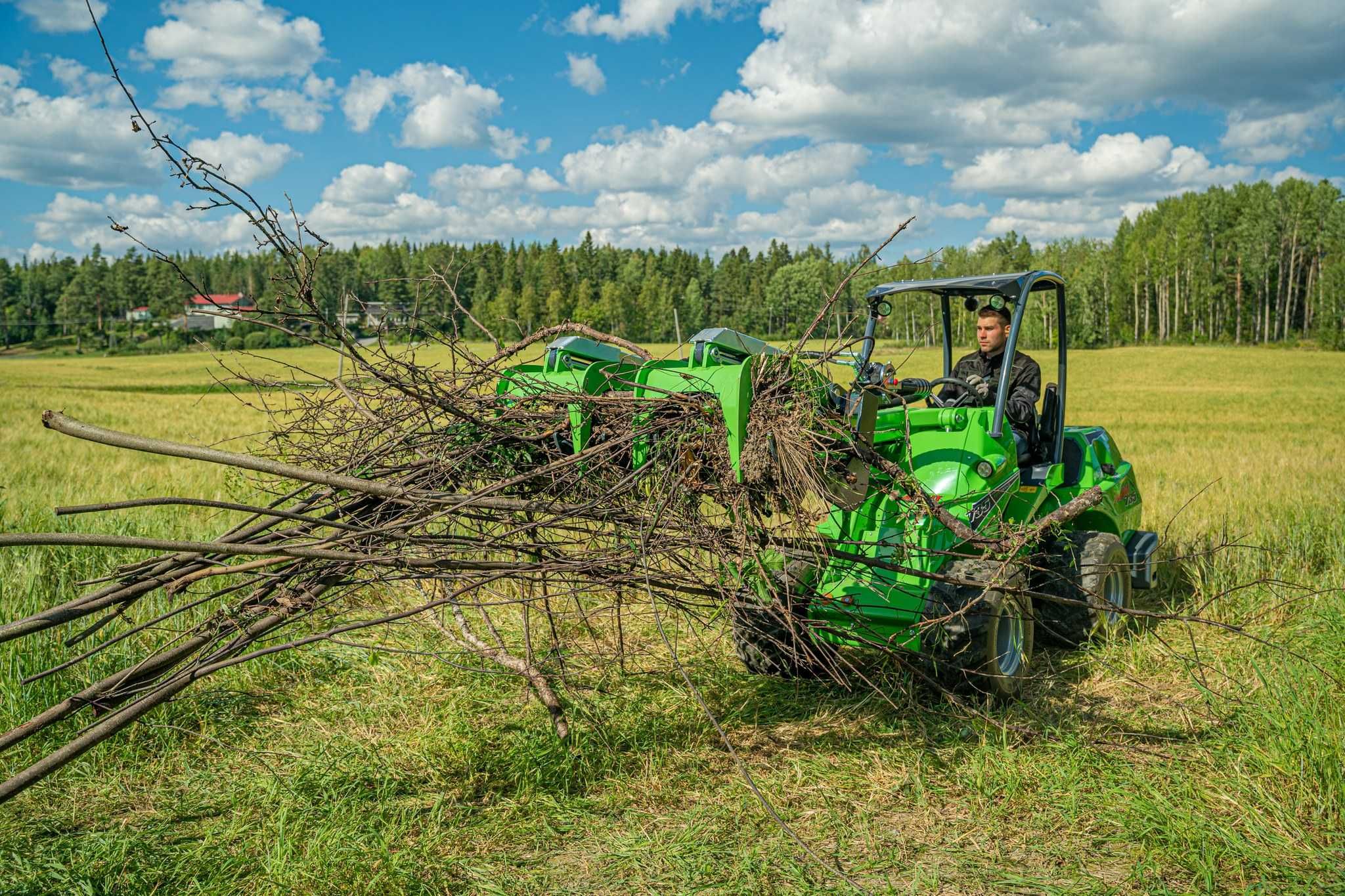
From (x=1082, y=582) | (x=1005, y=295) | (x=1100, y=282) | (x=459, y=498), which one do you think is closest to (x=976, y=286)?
(x=1005, y=295)

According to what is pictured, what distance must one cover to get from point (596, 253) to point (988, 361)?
100862mm

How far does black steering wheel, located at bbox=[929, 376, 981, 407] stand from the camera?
543cm

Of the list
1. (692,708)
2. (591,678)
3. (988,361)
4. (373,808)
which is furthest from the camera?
(988,361)

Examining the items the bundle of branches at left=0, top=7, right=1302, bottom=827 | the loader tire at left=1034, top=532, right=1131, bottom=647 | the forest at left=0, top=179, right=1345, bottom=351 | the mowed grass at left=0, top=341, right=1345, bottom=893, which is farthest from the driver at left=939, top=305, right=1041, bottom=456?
the forest at left=0, top=179, right=1345, bottom=351

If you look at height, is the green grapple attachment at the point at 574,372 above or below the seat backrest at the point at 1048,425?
above

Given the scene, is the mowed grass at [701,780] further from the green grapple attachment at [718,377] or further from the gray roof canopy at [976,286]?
the gray roof canopy at [976,286]

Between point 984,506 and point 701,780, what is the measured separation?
213 cm

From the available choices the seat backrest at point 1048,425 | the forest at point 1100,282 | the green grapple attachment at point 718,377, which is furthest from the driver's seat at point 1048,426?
the forest at point 1100,282

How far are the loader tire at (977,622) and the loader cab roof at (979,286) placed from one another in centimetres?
175

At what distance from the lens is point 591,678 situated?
558 cm

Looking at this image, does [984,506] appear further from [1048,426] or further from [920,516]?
[1048,426]

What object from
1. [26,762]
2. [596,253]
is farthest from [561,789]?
[596,253]

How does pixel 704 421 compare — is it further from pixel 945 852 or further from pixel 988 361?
pixel 988 361

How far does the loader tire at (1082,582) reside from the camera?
5594mm
